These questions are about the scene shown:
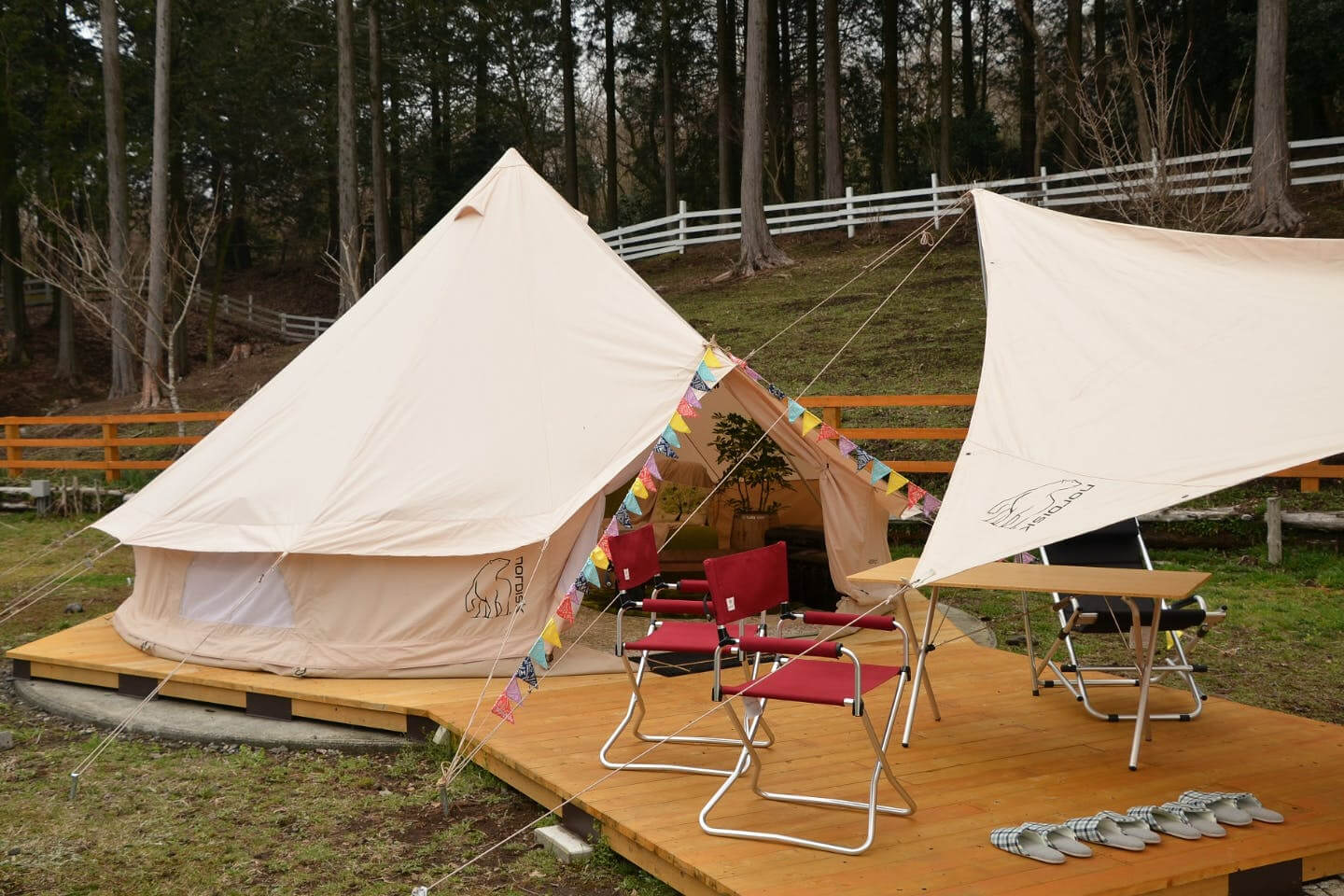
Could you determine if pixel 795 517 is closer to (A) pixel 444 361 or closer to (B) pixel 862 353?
(A) pixel 444 361

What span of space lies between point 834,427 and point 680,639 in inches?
231

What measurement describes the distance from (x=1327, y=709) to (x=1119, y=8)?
57.9 feet

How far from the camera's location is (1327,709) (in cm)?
533

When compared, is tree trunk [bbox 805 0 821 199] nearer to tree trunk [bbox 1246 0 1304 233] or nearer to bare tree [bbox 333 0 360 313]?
bare tree [bbox 333 0 360 313]

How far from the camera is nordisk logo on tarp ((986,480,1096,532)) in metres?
3.56

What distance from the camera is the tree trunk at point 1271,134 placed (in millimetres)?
12898

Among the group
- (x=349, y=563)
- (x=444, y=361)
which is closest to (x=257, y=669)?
(x=349, y=563)

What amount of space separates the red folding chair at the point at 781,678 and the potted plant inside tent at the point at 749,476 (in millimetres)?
3333

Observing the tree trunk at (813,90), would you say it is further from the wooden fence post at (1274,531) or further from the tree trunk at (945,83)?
the wooden fence post at (1274,531)

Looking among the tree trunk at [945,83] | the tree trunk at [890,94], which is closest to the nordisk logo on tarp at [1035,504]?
the tree trunk at [890,94]

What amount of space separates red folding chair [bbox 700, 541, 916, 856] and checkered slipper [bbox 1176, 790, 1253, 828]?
878 mm

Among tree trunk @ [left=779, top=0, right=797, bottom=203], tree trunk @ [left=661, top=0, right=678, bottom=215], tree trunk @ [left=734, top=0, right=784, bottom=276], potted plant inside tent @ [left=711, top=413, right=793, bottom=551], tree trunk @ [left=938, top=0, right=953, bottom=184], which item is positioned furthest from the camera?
tree trunk @ [left=779, top=0, right=797, bottom=203]

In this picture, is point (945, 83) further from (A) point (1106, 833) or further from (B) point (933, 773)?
(A) point (1106, 833)

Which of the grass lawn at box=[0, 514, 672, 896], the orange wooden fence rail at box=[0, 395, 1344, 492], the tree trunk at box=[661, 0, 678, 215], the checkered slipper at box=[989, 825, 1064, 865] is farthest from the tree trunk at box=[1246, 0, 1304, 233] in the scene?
the grass lawn at box=[0, 514, 672, 896]
